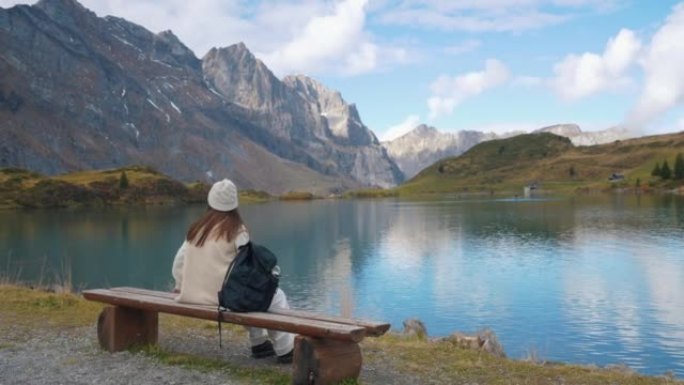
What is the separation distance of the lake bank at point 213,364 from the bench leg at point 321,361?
2.62 ft

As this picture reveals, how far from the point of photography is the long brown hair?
484 inches

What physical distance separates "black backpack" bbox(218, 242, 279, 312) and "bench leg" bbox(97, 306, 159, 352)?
11.2 feet

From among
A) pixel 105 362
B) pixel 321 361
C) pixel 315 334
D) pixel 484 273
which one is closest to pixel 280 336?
pixel 321 361

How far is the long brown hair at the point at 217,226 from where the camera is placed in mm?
12281

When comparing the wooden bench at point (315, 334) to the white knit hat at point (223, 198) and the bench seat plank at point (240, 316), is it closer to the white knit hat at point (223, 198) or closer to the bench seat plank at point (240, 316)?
the bench seat plank at point (240, 316)

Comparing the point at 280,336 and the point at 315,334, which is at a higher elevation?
the point at 315,334

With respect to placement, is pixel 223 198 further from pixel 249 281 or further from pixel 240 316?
pixel 240 316

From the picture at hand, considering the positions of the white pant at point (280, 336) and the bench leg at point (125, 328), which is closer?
the white pant at point (280, 336)

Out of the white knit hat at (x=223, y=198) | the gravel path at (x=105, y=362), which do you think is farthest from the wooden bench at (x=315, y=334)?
the white knit hat at (x=223, y=198)

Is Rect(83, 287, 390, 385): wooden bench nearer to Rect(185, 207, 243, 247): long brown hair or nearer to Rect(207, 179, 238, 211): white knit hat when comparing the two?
Rect(185, 207, 243, 247): long brown hair

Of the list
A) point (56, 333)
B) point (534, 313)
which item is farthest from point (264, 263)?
point (534, 313)

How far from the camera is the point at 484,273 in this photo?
51688 millimetres

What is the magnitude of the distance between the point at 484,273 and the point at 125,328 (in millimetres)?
41031

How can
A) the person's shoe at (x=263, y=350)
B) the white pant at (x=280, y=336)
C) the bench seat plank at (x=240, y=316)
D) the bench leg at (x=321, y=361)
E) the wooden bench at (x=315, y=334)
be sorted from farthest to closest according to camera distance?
the person's shoe at (x=263, y=350)
the white pant at (x=280, y=336)
the bench leg at (x=321, y=361)
the wooden bench at (x=315, y=334)
the bench seat plank at (x=240, y=316)
